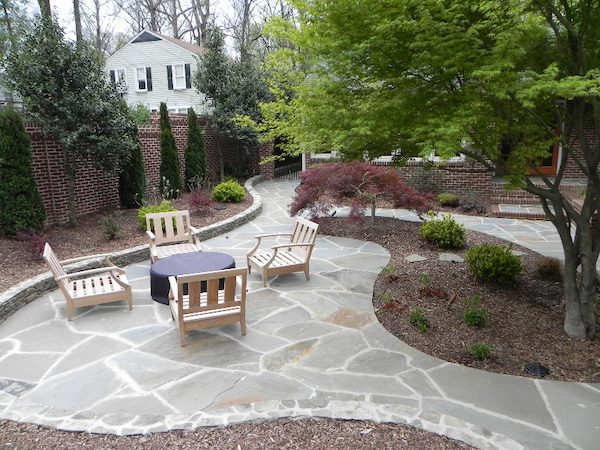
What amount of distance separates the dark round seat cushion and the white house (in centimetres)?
2124

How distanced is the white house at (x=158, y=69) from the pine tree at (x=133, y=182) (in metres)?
15.5

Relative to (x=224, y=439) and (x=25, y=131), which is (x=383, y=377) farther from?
(x=25, y=131)

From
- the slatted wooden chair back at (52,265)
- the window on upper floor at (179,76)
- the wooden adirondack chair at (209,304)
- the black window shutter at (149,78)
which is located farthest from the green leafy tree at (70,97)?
the black window shutter at (149,78)

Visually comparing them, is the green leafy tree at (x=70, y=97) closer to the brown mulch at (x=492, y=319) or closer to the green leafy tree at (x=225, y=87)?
the brown mulch at (x=492, y=319)

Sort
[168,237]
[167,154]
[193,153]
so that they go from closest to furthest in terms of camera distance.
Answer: [168,237]
[167,154]
[193,153]

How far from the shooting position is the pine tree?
11.1 meters

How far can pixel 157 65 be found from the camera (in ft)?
87.7

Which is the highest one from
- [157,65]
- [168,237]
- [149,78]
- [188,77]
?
[157,65]

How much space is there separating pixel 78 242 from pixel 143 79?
21984 millimetres

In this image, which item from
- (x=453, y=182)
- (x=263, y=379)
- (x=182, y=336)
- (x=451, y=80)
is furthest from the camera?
(x=453, y=182)

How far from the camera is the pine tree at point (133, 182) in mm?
11141

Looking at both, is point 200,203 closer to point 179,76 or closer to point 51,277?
point 51,277

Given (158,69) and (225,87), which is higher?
(158,69)

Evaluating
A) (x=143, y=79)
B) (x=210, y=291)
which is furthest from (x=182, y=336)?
(x=143, y=79)
